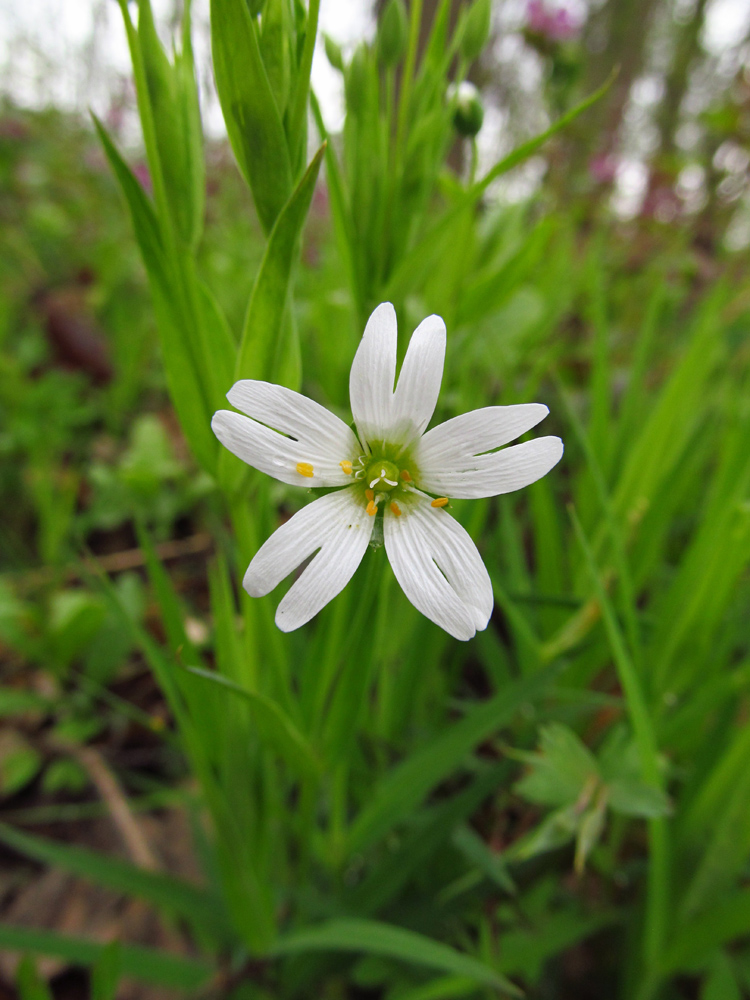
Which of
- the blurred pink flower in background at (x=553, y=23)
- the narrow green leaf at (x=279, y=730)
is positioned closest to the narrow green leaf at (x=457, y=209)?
the narrow green leaf at (x=279, y=730)

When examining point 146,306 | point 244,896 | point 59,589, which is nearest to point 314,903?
point 244,896

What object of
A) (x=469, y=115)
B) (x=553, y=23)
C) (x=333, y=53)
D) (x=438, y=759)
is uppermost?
(x=553, y=23)

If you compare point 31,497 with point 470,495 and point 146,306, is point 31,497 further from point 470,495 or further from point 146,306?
point 470,495

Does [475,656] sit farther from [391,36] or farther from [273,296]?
A: [391,36]

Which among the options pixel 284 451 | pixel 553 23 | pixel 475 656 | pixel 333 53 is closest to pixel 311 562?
pixel 284 451

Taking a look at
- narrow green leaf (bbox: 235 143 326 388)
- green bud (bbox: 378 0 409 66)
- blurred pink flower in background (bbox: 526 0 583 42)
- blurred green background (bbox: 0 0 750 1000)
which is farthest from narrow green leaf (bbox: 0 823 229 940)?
blurred pink flower in background (bbox: 526 0 583 42)

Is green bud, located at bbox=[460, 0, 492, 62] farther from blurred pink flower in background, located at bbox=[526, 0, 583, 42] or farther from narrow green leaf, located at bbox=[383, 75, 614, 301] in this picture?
blurred pink flower in background, located at bbox=[526, 0, 583, 42]
